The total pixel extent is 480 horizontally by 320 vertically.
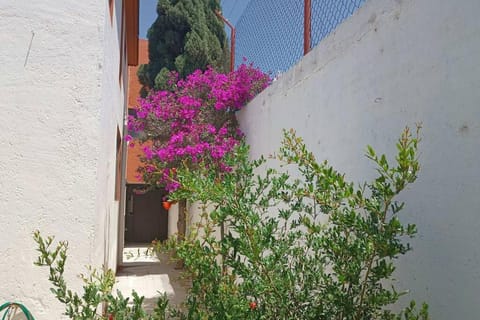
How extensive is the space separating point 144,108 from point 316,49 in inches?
157

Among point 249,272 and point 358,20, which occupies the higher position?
point 358,20

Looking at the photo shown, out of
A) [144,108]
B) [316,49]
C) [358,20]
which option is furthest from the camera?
[144,108]

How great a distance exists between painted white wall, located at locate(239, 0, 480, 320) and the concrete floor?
12.2ft

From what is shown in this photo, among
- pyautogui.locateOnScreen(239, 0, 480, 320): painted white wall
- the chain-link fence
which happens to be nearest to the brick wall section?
the chain-link fence

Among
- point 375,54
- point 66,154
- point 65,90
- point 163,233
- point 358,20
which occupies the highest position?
point 358,20

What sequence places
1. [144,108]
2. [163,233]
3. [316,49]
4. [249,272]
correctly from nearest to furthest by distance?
1. [249,272]
2. [316,49]
3. [144,108]
4. [163,233]

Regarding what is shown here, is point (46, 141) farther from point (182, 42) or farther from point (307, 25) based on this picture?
point (182, 42)

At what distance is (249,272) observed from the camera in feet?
6.86

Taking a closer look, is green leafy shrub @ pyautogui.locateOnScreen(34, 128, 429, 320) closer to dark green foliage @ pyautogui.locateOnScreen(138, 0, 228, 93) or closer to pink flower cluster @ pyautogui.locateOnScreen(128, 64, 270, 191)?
pink flower cluster @ pyautogui.locateOnScreen(128, 64, 270, 191)

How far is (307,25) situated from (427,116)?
2328 millimetres

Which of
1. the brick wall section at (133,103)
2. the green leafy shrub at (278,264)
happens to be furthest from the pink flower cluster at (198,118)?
the brick wall section at (133,103)

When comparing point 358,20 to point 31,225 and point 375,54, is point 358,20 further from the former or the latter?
point 31,225

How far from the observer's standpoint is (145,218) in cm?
1786

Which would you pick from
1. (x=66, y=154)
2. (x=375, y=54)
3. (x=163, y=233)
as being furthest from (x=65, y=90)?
(x=163, y=233)
